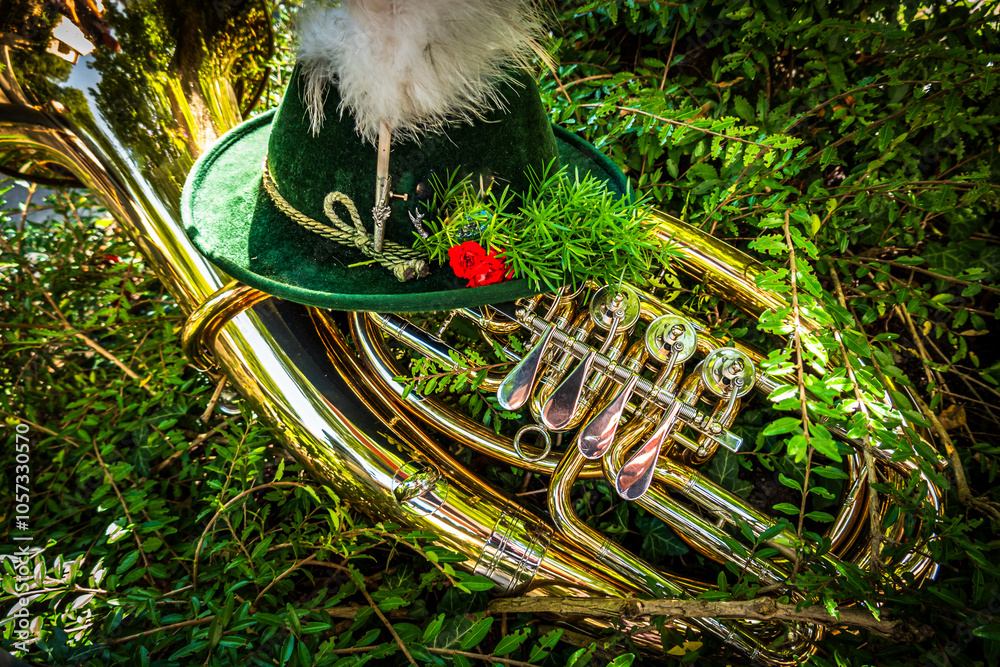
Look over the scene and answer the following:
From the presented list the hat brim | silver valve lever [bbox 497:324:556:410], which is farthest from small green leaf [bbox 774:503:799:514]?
the hat brim

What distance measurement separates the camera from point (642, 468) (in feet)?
2.89

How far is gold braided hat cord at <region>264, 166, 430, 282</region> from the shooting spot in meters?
0.68

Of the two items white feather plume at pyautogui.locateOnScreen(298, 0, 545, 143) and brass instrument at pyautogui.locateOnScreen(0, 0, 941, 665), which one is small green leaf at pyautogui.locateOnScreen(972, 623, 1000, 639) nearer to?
brass instrument at pyautogui.locateOnScreen(0, 0, 941, 665)

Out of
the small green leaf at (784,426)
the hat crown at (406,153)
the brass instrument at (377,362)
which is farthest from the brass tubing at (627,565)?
the hat crown at (406,153)

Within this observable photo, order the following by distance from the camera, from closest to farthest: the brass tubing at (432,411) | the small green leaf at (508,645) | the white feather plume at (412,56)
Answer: the white feather plume at (412,56) → the small green leaf at (508,645) → the brass tubing at (432,411)

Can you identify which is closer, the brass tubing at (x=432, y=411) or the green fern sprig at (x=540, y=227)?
the green fern sprig at (x=540, y=227)

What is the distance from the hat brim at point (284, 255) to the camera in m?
0.68

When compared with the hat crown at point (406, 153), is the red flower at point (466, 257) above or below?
below

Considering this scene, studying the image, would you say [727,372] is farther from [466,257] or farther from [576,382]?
[466,257]

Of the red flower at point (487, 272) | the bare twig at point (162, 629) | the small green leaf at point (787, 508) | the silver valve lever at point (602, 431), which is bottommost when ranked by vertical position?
the small green leaf at point (787, 508)

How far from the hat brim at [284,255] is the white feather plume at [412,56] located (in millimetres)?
200

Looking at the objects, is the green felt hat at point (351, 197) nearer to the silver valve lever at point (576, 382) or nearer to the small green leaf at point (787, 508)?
the silver valve lever at point (576, 382)

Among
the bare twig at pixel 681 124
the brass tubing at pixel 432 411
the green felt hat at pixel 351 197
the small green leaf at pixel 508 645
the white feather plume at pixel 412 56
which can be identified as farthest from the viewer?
the brass tubing at pixel 432 411

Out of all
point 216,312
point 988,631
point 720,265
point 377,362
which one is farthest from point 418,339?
point 988,631
